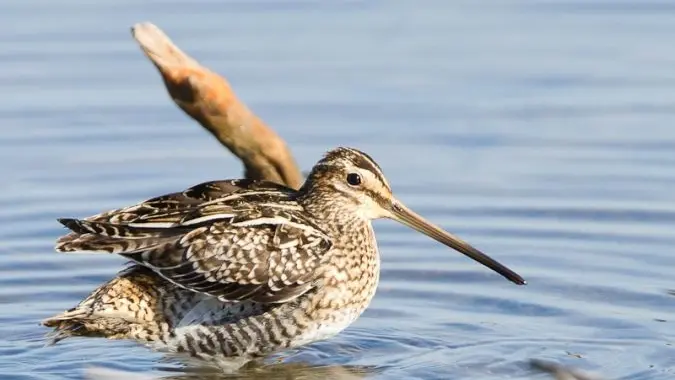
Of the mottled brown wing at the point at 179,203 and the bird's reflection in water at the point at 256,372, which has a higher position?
the mottled brown wing at the point at 179,203

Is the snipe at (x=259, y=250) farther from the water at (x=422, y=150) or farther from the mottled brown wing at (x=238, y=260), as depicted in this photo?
the water at (x=422, y=150)

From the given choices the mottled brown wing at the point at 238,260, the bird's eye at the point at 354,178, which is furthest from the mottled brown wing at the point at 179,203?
the bird's eye at the point at 354,178

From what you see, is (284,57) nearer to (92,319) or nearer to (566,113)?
(566,113)

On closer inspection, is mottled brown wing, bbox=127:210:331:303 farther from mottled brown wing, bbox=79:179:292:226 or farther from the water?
the water

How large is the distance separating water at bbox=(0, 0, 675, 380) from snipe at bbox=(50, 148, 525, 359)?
1.68 ft

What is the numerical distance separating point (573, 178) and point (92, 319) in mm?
4089

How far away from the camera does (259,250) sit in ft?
29.9

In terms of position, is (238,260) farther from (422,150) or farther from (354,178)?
(422,150)

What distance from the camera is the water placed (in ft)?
32.6

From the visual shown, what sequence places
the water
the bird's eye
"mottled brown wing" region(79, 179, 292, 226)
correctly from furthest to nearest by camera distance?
the water < the bird's eye < "mottled brown wing" region(79, 179, 292, 226)

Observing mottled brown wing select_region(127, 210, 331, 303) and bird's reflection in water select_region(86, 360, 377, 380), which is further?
bird's reflection in water select_region(86, 360, 377, 380)

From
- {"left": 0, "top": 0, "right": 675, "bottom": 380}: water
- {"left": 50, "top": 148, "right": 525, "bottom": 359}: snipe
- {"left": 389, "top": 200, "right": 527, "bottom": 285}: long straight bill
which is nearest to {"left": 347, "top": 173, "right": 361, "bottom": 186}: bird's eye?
{"left": 50, "top": 148, "right": 525, "bottom": 359}: snipe

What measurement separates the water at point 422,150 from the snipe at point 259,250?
51 cm

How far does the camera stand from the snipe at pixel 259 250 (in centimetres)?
905
